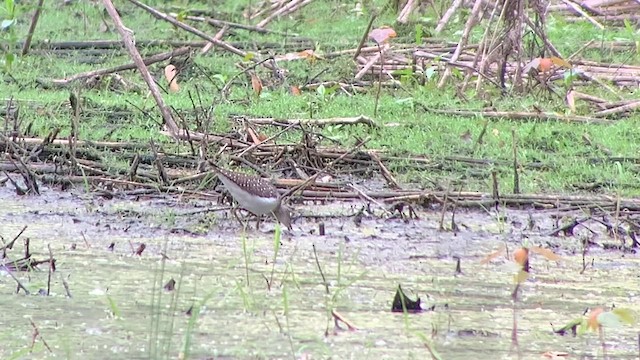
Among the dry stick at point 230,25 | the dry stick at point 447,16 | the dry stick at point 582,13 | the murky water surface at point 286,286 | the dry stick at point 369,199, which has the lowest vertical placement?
the murky water surface at point 286,286

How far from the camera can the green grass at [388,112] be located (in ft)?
24.5

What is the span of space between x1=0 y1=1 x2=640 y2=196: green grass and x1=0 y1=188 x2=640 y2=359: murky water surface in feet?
2.77

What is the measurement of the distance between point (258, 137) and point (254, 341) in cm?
302

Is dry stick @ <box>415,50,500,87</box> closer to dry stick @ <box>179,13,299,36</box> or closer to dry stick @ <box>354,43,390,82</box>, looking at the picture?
dry stick @ <box>354,43,390,82</box>

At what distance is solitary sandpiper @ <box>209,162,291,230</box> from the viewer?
6.00 m

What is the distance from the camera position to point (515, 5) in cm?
892

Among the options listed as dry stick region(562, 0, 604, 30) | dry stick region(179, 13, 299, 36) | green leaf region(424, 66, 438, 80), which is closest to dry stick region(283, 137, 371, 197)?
green leaf region(424, 66, 438, 80)

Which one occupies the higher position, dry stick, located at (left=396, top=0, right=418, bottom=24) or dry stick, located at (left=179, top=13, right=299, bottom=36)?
dry stick, located at (left=396, top=0, right=418, bottom=24)

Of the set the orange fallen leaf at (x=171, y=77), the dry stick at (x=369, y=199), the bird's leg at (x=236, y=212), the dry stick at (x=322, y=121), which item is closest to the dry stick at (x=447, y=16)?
the orange fallen leaf at (x=171, y=77)

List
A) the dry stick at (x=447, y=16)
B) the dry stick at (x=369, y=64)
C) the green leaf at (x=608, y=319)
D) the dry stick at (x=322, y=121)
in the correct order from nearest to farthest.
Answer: the green leaf at (x=608, y=319), the dry stick at (x=322, y=121), the dry stick at (x=369, y=64), the dry stick at (x=447, y=16)

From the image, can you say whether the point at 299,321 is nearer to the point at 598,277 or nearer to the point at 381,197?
the point at 598,277

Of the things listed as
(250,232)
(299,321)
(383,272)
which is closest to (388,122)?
(250,232)

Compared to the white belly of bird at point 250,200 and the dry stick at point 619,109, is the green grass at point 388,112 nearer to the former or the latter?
the dry stick at point 619,109

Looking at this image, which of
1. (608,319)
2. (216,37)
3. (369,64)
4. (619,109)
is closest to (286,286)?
(608,319)
